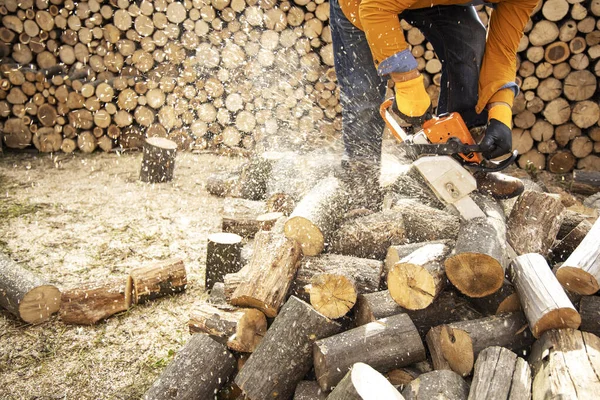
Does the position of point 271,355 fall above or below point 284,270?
below

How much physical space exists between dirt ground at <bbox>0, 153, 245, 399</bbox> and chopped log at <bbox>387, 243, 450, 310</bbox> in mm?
1149

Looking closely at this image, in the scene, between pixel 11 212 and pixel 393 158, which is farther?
pixel 11 212

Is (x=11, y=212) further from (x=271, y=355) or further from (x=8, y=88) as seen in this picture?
(x=271, y=355)

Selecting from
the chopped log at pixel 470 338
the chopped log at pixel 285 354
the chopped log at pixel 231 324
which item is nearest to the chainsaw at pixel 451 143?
the chopped log at pixel 470 338

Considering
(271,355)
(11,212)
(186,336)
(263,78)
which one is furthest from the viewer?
(263,78)

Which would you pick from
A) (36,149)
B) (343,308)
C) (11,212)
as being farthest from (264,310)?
(36,149)

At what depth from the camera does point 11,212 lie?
3.54 m

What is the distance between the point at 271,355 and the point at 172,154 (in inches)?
117

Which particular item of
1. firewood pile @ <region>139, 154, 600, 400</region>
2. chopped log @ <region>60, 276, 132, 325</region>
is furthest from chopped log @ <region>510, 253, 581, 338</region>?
chopped log @ <region>60, 276, 132, 325</region>

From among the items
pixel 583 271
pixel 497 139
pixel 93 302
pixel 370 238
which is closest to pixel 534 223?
pixel 497 139

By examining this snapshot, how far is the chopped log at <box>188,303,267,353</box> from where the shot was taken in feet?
6.06

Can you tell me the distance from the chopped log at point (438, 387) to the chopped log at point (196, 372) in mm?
739

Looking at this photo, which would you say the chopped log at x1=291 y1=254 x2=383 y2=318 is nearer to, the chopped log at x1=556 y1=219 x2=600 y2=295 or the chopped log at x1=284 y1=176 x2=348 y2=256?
the chopped log at x1=284 y1=176 x2=348 y2=256

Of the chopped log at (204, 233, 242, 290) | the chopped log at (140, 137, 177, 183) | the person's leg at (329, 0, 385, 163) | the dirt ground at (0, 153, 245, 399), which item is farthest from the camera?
the chopped log at (140, 137, 177, 183)
